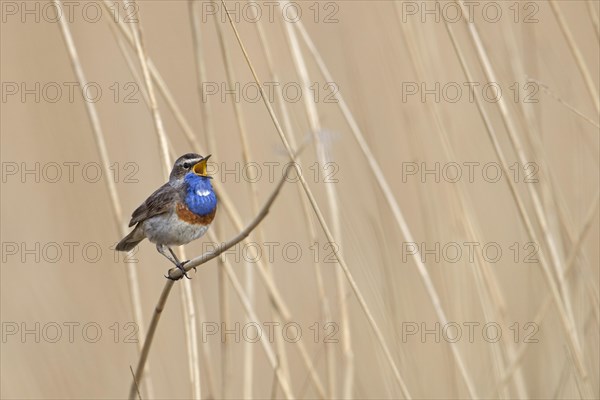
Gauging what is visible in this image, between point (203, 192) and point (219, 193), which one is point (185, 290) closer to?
point (219, 193)

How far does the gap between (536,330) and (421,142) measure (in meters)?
0.77

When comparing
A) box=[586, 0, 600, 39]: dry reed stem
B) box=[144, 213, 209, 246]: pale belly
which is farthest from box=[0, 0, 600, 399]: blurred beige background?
box=[144, 213, 209, 246]: pale belly

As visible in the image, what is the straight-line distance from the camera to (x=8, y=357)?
3.63m

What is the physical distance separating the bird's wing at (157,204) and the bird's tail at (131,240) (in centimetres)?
Result: 4

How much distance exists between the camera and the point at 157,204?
2.91m

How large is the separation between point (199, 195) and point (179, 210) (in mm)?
82

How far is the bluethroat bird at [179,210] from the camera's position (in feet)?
9.16

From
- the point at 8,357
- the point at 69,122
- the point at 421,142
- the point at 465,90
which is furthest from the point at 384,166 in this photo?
the point at 8,357

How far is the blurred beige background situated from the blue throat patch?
2.8 inches

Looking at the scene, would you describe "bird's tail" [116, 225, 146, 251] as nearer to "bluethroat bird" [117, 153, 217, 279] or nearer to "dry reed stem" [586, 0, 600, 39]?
"bluethroat bird" [117, 153, 217, 279]

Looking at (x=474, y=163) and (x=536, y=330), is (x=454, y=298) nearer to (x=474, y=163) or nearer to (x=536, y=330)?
(x=536, y=330)

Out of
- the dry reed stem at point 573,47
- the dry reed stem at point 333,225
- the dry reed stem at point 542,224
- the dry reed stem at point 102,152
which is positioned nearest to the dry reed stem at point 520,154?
the dry reed stem at point 542,224

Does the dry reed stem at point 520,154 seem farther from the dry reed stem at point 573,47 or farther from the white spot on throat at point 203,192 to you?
the white spot on throat at point 203,192

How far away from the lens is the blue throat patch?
2799 mm
